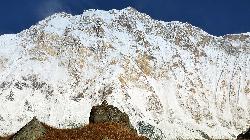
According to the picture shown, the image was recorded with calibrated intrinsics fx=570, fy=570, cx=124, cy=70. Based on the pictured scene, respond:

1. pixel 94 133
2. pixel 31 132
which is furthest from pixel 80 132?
pixel 31 132

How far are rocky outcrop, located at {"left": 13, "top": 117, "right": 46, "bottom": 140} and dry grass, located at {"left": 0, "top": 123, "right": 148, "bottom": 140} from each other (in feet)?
1.30

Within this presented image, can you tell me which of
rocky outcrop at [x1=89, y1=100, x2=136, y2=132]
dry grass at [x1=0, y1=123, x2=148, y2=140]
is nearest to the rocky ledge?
dry grass at [x1=0, y1=123, x2=148, y2=140]

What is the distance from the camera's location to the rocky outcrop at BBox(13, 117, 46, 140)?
1372 inches

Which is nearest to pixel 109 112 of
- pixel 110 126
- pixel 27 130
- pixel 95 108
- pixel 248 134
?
pixel 95 108

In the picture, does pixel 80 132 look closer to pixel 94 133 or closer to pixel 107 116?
pixel 94 133

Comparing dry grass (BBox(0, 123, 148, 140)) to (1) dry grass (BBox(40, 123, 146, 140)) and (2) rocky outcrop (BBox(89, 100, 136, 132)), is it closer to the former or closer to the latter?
(1) dry grass (BBox(40, 123, 146, 140))

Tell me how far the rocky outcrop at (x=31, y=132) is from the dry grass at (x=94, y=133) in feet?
1.30

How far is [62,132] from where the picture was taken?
35.2m

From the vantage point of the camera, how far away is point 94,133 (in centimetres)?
3412

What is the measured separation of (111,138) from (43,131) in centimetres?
480

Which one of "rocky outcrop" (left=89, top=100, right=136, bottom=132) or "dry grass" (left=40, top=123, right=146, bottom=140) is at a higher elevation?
"rocky outcrop" (left=89, top=100, right=136, bottom=132)

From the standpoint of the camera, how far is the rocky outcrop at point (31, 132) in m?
34.8

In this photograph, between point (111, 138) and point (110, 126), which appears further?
point (110, 126)

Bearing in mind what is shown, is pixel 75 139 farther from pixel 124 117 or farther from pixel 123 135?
pixel 124 117
